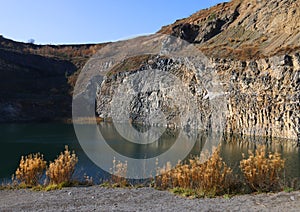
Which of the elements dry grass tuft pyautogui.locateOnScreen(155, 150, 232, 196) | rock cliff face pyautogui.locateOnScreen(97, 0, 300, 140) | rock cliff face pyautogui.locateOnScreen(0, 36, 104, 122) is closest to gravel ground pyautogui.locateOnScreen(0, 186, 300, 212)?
dry grass tuft pyautogui.locateOnScreen(155, 150, 232, 196)

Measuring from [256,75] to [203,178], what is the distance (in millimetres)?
33748

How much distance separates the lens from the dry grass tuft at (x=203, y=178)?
10.1 metres

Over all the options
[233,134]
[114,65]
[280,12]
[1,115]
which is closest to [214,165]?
[233,134]

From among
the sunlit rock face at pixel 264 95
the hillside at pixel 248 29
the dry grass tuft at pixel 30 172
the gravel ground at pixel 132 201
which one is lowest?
the gravel ground at pixel 132 201

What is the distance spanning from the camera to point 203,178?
409 inches

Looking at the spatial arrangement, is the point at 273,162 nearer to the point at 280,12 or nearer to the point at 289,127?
the point at 289,127

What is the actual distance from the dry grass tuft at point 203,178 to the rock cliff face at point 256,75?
27.1 m

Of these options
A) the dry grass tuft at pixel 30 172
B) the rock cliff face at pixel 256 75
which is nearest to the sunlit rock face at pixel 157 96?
the rock cliff face at pixel 256 75

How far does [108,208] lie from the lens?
28.4 ft

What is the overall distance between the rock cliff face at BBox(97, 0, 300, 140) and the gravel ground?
2834cm

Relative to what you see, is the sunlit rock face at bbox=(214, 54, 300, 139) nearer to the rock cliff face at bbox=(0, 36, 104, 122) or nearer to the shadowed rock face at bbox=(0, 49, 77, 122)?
the rock cliff face at bbox=(0, 36, 104, 122)

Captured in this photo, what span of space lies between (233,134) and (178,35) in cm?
4440

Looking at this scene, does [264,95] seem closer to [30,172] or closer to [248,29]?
[248,29]

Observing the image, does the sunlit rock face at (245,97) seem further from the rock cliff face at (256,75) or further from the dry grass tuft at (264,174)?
the dry grass tuft at (264,174)
